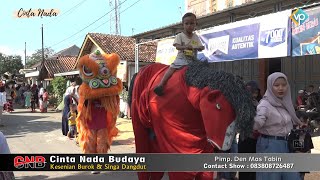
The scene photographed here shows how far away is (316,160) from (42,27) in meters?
32.1

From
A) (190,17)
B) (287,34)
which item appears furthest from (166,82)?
(287,34)

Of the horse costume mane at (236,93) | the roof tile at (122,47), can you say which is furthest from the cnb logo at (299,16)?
the roof tile at (122,47)

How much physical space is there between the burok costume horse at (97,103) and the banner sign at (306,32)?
391cm

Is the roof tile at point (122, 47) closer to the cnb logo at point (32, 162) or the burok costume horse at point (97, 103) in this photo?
the burok costume horse at point (97, 103)

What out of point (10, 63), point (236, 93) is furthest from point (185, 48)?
point (10, 63)

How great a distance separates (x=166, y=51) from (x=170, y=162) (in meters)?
9.34

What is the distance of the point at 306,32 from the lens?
7.73 metres

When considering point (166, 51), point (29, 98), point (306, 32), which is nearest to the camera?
point (306, 32)

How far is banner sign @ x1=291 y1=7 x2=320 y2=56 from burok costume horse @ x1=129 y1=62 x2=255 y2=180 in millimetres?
4264

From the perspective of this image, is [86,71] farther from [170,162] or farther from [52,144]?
[170,162]

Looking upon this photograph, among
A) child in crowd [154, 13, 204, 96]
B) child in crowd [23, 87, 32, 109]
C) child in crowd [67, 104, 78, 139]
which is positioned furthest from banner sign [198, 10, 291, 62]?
child in crowd [23, 87, 32, 109]

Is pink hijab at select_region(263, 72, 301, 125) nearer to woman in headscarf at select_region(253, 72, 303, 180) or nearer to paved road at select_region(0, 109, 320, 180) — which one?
woman in headscarf at select_region(253, 72, 303, 180)

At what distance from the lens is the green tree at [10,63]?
180ft

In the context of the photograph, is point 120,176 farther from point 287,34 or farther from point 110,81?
point 287,34
